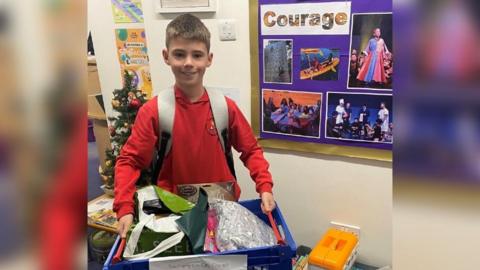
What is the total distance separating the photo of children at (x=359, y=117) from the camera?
1774 millimetres

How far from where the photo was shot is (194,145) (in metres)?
1.47

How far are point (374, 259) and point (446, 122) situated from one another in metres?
1.96

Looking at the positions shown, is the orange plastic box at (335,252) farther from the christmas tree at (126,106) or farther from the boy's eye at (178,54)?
the christmas tree at (126,106)

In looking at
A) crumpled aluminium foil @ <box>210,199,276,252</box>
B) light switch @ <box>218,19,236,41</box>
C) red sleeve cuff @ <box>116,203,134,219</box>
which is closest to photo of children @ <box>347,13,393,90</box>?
light switch @ <box>218,19,236,41</box>

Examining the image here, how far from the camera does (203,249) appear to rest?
0.99 m

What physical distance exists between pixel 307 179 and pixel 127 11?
56.2 inches

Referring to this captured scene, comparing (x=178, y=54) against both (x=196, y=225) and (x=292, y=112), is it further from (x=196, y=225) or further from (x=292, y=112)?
(x=292, y=112)

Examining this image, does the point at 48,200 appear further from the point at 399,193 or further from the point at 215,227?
the point at 215,227

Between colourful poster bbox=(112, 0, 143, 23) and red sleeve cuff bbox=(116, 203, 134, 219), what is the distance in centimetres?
150

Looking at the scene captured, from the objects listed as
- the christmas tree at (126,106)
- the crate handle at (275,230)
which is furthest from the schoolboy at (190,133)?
the christmas tree at (126,106)

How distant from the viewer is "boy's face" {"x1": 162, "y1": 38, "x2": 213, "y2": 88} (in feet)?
4.61

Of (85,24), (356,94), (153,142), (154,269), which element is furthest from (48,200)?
(356,94)

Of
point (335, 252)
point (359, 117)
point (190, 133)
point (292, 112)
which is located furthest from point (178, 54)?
point (335, 252)

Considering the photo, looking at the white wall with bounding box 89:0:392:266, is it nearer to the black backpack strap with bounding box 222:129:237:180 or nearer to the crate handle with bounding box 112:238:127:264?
the black backpack strap with bounding box 222:129:237:180
